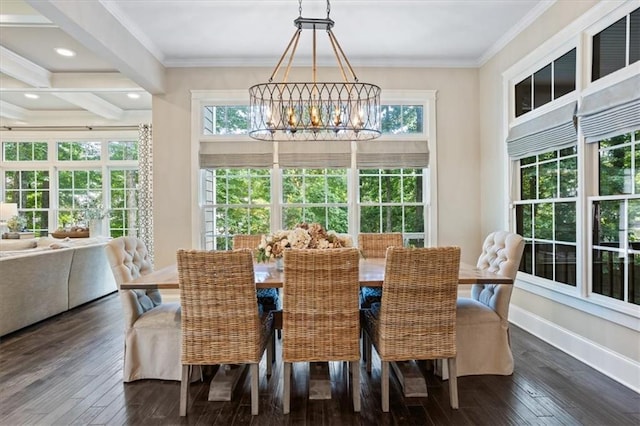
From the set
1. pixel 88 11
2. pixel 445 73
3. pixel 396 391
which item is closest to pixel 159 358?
pixel 396 391

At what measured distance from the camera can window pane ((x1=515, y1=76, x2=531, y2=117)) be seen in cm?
395

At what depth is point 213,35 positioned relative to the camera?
13.7 feet

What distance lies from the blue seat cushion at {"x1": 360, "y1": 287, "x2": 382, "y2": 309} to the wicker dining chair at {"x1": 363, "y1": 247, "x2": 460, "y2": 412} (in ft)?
3.55

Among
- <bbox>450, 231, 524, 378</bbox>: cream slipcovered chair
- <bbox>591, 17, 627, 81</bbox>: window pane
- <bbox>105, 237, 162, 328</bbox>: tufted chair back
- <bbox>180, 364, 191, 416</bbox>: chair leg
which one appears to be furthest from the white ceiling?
<bbox>180, 364, 191, 416</bbox>: chair leg

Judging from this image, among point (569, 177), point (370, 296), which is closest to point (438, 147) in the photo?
point (569, 177)

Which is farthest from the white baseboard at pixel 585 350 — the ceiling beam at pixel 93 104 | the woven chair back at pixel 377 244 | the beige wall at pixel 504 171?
the ceiling beam at pixel 93 104

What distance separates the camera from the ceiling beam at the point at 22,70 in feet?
15.6

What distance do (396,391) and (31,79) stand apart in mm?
5963

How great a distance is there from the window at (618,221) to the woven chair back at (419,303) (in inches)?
56.1

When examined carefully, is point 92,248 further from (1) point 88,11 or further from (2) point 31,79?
(1) point 88,11

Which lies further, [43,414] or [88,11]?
[88,11]

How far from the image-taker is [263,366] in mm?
3076

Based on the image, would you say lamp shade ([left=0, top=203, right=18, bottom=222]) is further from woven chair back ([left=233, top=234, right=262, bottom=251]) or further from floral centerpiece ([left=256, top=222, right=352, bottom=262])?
floral centerpiece ([left=256, top=222, right=352, bottom=262])

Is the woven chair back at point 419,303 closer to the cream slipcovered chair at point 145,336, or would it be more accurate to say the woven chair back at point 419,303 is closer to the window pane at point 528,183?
the cream slipcovered chair at point 145,336
